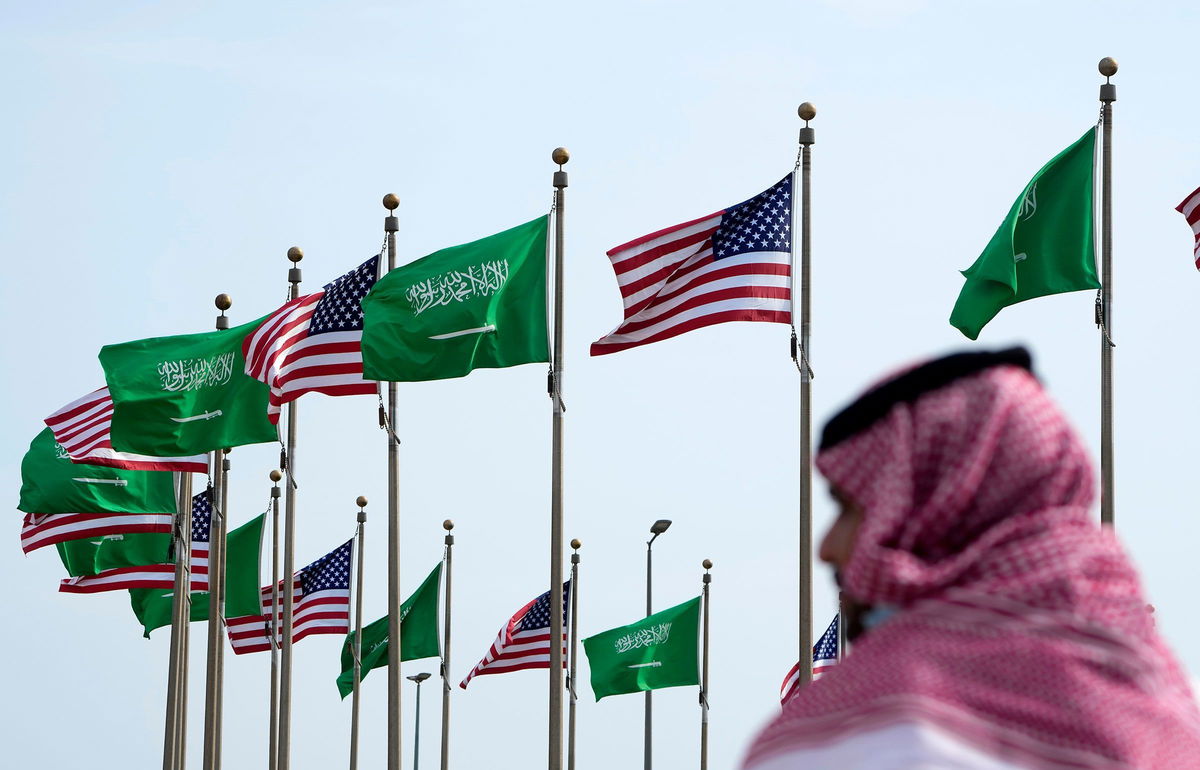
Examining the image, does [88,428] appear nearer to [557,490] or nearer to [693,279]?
[557,490]

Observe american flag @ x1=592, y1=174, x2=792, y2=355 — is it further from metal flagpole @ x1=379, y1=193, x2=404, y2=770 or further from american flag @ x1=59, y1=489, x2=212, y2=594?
american flag @ x1=59, y1=489, x2=212, y2=594

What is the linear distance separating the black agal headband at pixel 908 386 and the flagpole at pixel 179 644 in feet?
84.8

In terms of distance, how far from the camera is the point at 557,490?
64.6 feet

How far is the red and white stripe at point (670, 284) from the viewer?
16.6m

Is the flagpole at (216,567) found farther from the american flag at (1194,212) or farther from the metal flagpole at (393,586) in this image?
the american flag at (1194,212)

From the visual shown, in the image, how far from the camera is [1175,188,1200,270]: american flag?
16.7m

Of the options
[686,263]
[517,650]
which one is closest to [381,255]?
[686,263]

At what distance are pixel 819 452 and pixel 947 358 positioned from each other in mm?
185

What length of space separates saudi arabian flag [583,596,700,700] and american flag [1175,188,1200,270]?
15865 mm

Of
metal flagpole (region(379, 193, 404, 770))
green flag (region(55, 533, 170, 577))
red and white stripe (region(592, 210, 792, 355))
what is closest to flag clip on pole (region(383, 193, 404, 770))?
metal flagpole (region(379, 193, 404, 770))

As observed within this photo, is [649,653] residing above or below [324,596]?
below

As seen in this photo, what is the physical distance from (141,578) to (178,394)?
987 cm

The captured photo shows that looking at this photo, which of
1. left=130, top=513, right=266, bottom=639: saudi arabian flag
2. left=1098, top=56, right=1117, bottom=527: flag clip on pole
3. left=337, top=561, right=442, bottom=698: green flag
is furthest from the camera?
left=337, top=561, right=442, bottom=698: green flag

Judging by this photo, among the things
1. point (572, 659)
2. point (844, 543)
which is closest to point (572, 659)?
point (572, 659)
